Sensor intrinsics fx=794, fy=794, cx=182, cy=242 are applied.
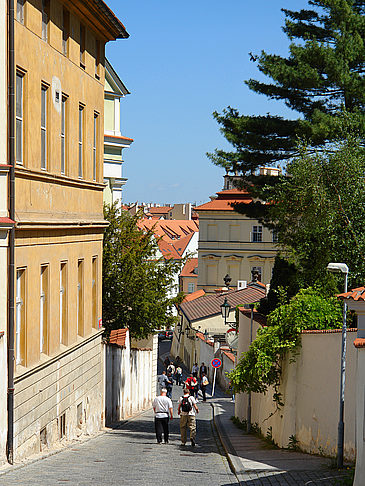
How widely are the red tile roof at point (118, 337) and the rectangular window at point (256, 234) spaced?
5273cm

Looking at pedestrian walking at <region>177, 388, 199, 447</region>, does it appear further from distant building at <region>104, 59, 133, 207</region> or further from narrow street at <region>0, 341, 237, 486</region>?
distant building at <region>104, 59, 133, 207</region>

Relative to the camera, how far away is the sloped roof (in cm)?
5493

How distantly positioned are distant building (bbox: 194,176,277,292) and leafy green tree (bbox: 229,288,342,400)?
62941 millimetres

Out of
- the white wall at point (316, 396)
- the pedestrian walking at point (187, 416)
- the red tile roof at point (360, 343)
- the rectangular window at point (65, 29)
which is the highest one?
the rectangular window at point (65, 29)

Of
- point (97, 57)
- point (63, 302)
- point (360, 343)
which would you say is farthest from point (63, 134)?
point (360, 343)

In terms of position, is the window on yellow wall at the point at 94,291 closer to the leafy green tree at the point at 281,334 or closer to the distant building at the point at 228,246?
the leafy green tree at the point at 281,334

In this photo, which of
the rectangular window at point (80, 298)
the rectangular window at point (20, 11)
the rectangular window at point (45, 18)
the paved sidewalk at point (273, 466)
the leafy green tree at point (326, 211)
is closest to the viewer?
the paved sidewalk at point (273, 466)

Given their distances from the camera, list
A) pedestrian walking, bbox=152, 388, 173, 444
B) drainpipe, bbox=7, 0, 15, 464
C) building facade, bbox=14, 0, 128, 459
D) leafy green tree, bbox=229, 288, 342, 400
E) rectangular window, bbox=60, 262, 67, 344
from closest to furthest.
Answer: drainpipe, bbox=7, 0, 15, 464, building facade, bbox=14, 0, 128, 459, leafy green tree, bbox=229, 288, 342, 400, rectangular window, bbox=60, 262, 67, 344, pedestrian walking, bbox=152, 388, 173, 444

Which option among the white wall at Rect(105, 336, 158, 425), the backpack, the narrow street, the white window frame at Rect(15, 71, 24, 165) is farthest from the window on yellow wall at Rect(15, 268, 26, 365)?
the white wall at Rect(105, 336, 158, 425)

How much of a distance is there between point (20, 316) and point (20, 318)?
0.04 metres

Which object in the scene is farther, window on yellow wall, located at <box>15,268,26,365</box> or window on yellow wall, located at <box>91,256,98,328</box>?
window on yellow wall, located at <box>91,256,98,328</box>

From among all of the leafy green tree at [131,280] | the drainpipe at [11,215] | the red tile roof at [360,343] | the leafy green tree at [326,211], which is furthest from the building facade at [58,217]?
the red tile roof at [360,343]

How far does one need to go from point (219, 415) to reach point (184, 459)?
15.5 meters

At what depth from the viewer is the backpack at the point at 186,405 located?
20.6m
